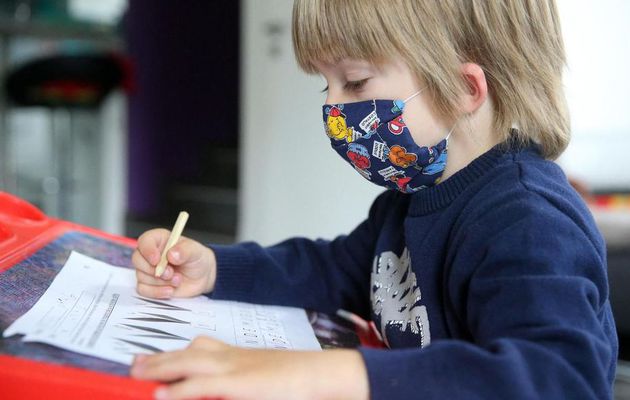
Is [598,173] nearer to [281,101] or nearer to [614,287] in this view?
[614,287]

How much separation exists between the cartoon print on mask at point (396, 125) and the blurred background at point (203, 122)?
1.47 feet

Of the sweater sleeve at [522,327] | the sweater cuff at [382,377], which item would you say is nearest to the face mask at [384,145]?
the sweater sleeve at [522,327]

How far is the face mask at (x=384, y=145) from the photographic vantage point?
657 millimetres

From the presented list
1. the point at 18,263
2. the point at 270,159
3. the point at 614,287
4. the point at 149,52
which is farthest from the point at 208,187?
the point at 18,263

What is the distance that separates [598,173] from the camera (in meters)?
2.78

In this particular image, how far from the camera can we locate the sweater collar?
0.64 metres

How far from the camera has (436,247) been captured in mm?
642

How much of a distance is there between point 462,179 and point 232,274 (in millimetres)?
278

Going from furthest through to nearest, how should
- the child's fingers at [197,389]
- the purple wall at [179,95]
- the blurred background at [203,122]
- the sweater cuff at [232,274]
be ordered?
the purple wall at [179,95] → the blurred background at [203,122] → the sweater cuff at [232,274] → the child's fingers at [197,389]

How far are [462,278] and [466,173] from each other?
125 mm

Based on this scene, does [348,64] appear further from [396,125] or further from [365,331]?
[365,331]

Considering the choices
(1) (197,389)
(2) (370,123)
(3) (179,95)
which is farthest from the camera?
(3) (179,95)

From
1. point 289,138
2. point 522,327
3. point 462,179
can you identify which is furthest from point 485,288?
point 289,138

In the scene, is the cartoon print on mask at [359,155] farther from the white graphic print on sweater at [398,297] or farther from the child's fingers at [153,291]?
the child's fingers at [153,291]
